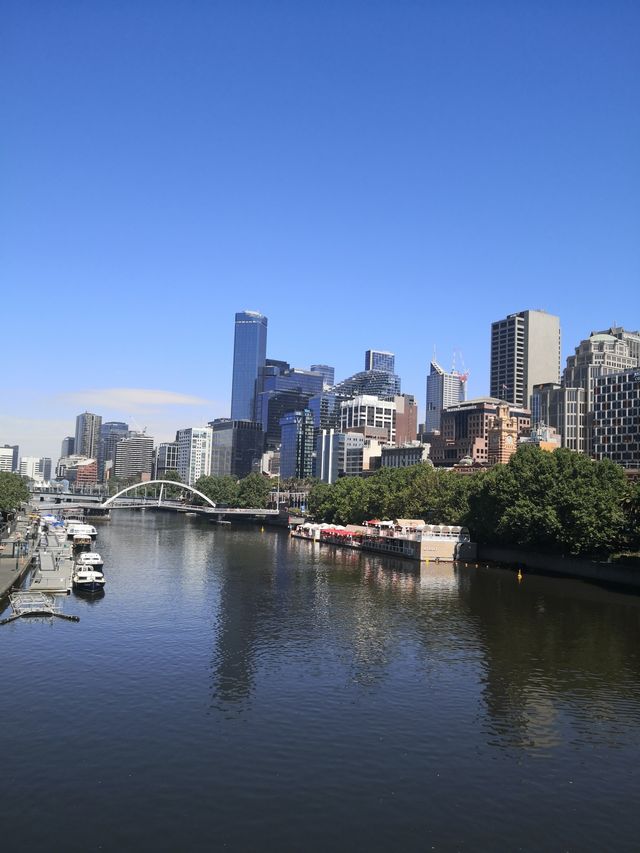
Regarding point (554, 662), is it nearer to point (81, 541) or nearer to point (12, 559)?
point (12, 559)

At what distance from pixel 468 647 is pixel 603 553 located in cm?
5152

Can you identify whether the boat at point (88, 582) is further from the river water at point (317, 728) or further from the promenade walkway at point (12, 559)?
the promenade walkway at point (12, 559)

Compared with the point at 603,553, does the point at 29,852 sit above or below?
below

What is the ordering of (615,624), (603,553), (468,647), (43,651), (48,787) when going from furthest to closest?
(603,553), (615,624), (468,647), (43,651), (48,787)

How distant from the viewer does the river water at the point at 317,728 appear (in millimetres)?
30312

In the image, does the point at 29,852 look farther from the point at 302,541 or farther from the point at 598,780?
the point at 302,541

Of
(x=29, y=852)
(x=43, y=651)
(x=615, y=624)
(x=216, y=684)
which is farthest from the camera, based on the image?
(x=615, y=624)

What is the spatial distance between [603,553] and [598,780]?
73.4 meters

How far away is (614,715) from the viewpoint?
44938 mm

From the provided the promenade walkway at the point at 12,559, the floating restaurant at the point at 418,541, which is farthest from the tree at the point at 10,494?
the floating restaurant at the point at 418,541

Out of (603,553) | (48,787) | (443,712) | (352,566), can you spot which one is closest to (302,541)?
(352,566)

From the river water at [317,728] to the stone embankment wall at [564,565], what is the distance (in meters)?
20.0

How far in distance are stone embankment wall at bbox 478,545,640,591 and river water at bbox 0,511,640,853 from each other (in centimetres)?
2000

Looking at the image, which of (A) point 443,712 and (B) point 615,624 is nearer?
(A) point 443,712
